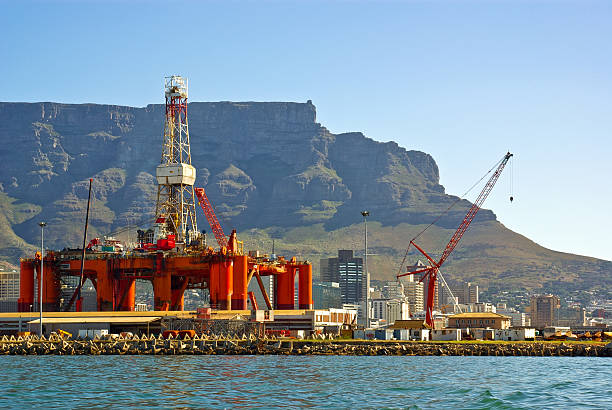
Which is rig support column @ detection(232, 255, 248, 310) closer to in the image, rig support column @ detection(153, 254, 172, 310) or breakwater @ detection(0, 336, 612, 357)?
rig support column @ detection(153, 254, 172, 310)

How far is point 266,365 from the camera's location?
106 m

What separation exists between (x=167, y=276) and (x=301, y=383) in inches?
3530

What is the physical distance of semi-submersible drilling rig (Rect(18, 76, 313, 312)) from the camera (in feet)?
554

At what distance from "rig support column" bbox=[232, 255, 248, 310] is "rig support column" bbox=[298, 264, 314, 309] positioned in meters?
19.7

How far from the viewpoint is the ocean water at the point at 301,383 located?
2899 inches

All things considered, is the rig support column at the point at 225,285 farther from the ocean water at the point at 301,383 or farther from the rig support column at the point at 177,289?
the ocean water at the point at 301,383

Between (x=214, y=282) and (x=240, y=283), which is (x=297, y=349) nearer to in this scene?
(x=214, y=282)

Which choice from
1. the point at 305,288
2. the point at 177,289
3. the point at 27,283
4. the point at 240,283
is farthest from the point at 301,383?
the point at 27,283

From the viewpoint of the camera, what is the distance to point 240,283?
6668 inches

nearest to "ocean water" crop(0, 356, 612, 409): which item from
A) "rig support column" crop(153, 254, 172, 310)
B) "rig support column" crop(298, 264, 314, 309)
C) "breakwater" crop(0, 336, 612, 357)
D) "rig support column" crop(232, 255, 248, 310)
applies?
"breakwater" crop(0, 336, 612, 357)

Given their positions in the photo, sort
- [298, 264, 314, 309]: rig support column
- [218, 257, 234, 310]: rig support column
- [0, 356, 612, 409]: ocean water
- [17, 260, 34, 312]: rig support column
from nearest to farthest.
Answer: [0, 356, 612, 409]: ocean water < [218, 257, 234, 310]: rig support column < [17, 260, 34, 312]: rig support column < [298, 264, 314, 309]: rig support column

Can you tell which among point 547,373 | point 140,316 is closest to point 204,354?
point 140,316

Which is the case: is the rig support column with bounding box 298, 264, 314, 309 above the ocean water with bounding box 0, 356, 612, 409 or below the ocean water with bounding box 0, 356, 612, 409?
above

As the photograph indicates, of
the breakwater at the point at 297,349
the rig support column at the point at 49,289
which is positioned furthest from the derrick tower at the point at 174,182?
the breakwater at the point at 297,349
